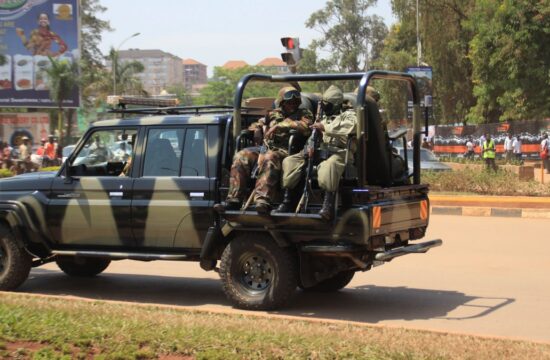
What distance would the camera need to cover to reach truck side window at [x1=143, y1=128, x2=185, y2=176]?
8.53m

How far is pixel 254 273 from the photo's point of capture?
8.01 metres

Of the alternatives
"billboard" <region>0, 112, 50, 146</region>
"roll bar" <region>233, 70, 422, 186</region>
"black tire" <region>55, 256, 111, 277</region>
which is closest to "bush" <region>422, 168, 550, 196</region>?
"roll bar" <region>233, 70, 422, 186</region>

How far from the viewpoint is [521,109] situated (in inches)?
1601

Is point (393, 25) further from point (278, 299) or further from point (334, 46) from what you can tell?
point (278, 299)

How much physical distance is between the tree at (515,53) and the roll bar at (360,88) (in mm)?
29670

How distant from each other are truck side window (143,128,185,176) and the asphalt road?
4.60 ft

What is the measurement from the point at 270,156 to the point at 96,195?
221cm

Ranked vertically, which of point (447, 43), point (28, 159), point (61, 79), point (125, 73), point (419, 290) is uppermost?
point (125, 73)

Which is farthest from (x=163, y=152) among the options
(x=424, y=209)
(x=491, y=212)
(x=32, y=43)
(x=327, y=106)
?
(x=32, y=43)

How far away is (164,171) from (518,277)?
14.6 ft

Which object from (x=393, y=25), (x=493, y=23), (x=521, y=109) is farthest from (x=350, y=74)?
(x=393, y=25)

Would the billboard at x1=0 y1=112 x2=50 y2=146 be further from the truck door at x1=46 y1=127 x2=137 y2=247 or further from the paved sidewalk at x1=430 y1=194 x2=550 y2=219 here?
the truck door at x1=46 y1=127 x2=137 y2=247

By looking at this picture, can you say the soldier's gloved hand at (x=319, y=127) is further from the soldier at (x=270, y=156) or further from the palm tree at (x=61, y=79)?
the palm tree at (x=61, y=79)

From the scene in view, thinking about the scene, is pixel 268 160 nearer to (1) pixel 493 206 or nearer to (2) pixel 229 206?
(2) pixel 229 206
